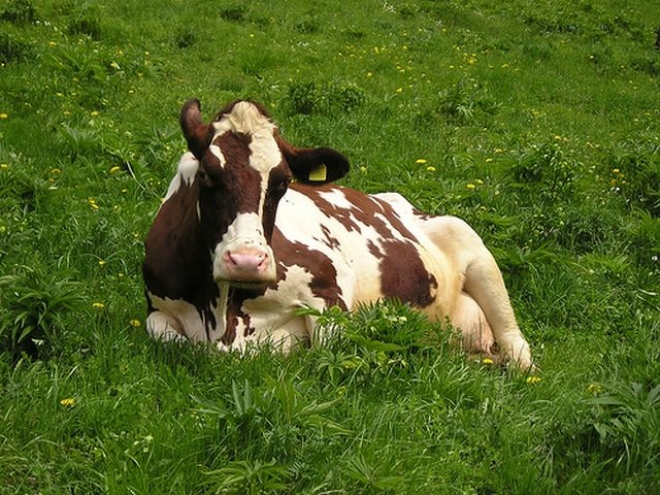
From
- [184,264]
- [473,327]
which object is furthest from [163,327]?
[473,327]

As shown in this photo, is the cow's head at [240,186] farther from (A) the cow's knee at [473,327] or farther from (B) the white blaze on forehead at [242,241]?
(A) the cow's knee at [473,327]

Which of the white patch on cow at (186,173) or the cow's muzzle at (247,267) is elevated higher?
the cow's muzzle at (247,267)

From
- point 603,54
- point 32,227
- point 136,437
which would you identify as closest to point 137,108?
point 32,227

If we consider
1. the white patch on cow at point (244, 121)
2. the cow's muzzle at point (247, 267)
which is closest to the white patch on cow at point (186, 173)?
the white patch on cow at point (244, 121)

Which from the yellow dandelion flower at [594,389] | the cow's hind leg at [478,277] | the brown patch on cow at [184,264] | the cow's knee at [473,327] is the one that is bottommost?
the cow's knee at [473,327]

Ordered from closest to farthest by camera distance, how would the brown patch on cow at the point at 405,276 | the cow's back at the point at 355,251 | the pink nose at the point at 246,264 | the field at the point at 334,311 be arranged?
the field at the point at 334,311
the pink nose at the point at 246,264
the cow's back at the point at 355,251
the brown patch on cow at the point at 405,276

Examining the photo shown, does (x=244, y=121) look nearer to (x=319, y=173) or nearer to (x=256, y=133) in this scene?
(x=256, y=133)

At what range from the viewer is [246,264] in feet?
15.0

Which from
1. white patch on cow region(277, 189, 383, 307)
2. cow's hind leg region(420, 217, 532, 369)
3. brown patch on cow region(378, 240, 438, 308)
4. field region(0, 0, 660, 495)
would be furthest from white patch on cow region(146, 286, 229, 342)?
cow's hind leg region(420, 217, 532, 369)

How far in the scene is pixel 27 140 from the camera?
29.2 ft

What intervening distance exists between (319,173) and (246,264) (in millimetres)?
1327

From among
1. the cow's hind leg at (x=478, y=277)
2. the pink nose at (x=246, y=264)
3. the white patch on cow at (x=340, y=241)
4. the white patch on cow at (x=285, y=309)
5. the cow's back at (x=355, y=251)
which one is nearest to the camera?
the pink nose at (x=246, y=264)

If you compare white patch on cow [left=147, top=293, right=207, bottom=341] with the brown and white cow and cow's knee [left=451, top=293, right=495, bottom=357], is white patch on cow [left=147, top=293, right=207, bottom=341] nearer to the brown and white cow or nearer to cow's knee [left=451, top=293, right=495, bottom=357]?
the brown and white cow

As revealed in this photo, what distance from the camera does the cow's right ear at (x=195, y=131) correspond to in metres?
5.22
